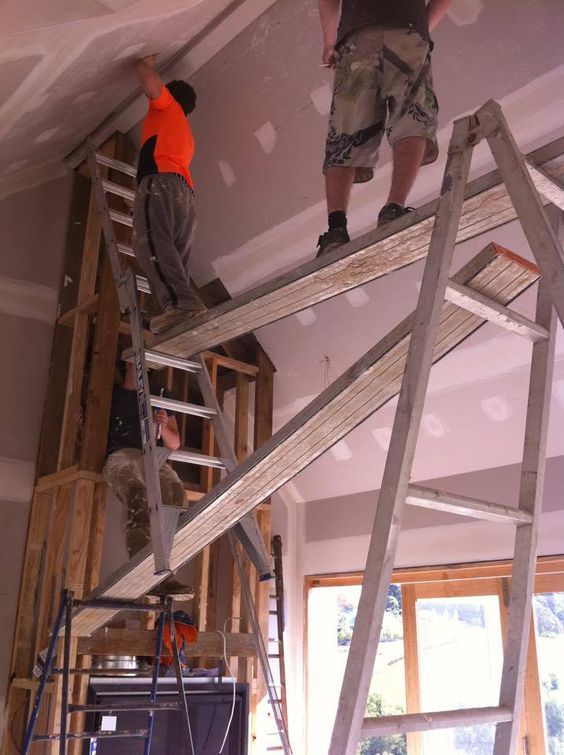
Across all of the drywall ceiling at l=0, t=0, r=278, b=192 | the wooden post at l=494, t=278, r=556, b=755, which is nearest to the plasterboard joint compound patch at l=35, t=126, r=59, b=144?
the drywall ceiling at l=0, t=0, r=278, b=192

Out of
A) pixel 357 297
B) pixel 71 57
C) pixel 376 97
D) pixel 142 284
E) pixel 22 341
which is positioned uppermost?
pixel 71 57

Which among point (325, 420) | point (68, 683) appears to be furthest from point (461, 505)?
point (68, 683)

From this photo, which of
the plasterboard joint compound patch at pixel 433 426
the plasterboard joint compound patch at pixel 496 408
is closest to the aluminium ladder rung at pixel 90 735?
the plasterboard joint compound patch at pixel 433 426

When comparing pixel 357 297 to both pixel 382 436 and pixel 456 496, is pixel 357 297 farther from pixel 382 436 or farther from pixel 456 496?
pixel 456 496

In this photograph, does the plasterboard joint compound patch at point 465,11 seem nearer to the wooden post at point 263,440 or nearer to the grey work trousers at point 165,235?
the grey work trousers at point 165,235

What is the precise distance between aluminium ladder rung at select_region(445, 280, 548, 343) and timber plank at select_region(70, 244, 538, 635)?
0.83 feet

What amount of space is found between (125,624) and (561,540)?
2548 mm

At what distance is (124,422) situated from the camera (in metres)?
3.71

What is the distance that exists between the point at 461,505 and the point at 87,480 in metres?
2.53

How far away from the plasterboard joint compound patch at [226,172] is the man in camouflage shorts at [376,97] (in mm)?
1902

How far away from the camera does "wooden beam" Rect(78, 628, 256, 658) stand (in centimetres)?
351

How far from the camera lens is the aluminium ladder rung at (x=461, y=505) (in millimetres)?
1413

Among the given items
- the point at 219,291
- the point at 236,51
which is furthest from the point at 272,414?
the point at 236,51

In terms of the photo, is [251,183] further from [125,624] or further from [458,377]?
[125,624]
